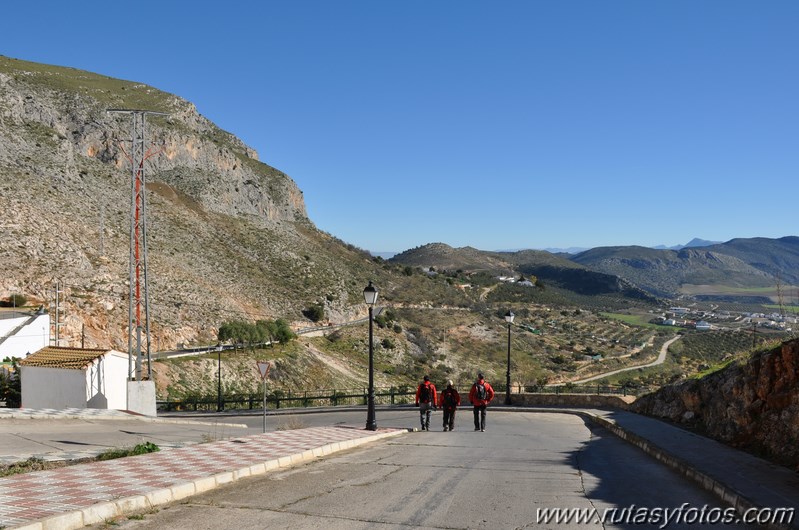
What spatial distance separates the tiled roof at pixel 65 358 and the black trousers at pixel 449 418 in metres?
12.2

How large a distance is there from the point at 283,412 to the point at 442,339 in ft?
137

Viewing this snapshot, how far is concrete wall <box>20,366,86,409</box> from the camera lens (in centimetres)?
2234

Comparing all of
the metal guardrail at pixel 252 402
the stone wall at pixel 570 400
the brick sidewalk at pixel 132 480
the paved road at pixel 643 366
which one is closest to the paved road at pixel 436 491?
the brick sidewalk at pixel 132 480

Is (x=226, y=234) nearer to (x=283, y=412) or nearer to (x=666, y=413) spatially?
(x=283, y=412)

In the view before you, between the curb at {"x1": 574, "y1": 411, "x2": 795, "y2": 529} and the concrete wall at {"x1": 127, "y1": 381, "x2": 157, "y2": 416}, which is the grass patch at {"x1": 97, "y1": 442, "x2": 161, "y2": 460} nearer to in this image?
the curb at {"x1": 574, "y1": 411, "x2": 795, "y2": 529}

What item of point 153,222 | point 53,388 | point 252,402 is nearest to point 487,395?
point 53,388

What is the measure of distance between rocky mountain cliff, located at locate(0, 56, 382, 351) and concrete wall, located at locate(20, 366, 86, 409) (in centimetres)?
964

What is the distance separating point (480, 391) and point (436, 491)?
907 cm

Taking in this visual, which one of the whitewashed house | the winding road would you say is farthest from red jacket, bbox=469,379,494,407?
the winding road

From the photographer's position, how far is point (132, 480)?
8477mm

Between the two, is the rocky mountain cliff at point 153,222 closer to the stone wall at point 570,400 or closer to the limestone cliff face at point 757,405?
the stone wall at point 570,400

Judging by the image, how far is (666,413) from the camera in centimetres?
1788

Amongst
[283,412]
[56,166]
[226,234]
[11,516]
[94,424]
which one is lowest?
[283,412]

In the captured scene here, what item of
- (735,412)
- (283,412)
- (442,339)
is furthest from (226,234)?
(735,412)
